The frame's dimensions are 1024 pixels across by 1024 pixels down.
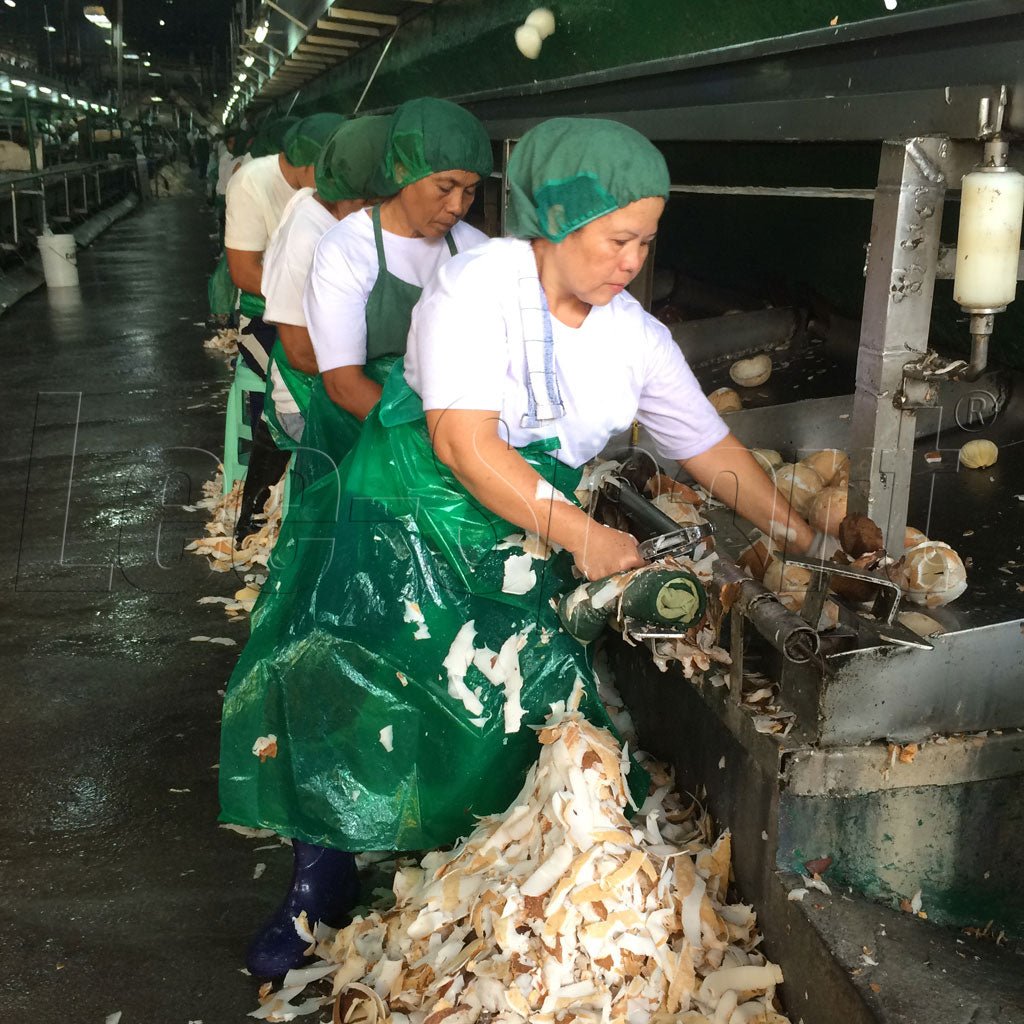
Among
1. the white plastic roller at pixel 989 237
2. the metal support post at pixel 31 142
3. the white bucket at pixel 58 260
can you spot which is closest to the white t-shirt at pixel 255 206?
the white plastic roller at pixel 989 237

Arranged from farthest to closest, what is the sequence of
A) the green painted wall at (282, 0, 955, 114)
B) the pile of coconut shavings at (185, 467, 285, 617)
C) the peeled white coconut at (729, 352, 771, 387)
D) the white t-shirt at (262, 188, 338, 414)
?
the pile of coconut shavings at (185, 467, 285, 617) < the peeled white coconut at (729, 352, 771, 387) < the white t-shirt at (262, 188, 338, 414) < the green painted wall at (282, 0, 955, 114)

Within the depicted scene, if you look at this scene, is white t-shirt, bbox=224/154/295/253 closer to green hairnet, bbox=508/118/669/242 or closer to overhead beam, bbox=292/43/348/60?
green hairnet, bbox=508/118/669/242

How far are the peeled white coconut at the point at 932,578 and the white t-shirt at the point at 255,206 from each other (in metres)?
3.99

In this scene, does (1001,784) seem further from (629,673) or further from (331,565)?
(331,565)

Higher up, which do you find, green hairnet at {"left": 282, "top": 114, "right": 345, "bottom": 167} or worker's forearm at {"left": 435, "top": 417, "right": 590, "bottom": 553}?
green hairnet at {"left": 282, "top": 114, "right": 345, "bottom": 167}

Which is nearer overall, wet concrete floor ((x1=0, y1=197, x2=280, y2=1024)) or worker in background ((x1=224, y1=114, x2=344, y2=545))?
wet concrete floor ((x1=0, y1=197, x2=280, y2=1024))

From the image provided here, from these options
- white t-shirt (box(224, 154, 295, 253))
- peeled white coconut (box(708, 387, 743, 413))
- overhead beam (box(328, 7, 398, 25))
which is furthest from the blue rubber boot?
overhead beam (box(328, 7, 398, 25))

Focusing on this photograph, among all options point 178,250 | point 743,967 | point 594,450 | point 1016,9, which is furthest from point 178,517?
point 178,250

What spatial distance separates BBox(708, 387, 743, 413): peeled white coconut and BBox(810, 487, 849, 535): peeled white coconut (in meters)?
1.03

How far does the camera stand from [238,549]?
16.8ft

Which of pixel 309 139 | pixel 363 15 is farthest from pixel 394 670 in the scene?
pixel 363 15

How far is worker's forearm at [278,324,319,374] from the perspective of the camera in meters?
3.80

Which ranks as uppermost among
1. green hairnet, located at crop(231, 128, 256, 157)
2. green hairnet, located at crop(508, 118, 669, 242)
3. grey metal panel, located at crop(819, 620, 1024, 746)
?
green hairnet, located at crop(231, 128, 256, 157)

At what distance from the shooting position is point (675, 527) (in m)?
2.24
